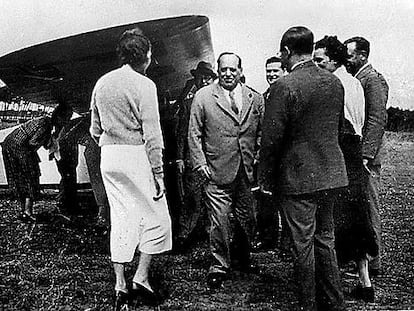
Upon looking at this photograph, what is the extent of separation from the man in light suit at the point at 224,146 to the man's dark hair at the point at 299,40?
0.63 metres

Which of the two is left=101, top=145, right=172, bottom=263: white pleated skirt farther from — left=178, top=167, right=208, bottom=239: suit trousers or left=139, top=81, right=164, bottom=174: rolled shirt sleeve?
left=178, top=167, right=208, bottom=239: suit trousers

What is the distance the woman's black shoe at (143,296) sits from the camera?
101 inches

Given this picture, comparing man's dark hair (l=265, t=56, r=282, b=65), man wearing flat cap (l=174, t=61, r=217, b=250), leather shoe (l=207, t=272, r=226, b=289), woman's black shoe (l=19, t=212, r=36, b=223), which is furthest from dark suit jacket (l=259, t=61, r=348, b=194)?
woman's black shoe (l=19, t=212, r=36, b=223)

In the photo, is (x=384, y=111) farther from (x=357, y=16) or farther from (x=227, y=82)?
(x=227, y=82)

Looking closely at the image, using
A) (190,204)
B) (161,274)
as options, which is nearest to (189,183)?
(190,204)

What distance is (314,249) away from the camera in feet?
7.88

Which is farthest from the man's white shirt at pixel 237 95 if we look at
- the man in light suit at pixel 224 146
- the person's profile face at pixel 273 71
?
the person's profile face at pixel 273 71

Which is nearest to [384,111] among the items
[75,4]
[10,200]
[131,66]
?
[131,66]

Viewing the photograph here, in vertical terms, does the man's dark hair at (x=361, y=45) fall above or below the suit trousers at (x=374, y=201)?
above

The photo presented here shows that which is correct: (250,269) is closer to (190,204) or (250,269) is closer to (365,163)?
(190,204)

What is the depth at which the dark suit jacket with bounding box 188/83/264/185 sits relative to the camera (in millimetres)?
2992

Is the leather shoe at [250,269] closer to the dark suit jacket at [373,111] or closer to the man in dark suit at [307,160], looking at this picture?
the man in dark suit at [307,160]

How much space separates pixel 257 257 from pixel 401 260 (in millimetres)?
892

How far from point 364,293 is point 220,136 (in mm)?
1112
